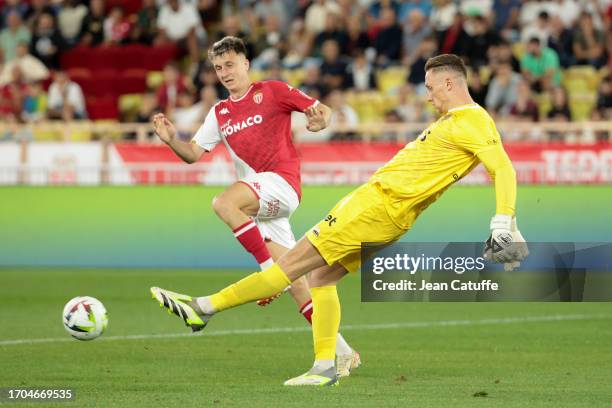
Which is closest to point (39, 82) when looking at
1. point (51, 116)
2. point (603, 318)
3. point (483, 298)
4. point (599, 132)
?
Answer: point (51, 116)

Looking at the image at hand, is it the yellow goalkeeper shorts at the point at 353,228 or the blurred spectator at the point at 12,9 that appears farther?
the blurred spectator at the point at 12,9

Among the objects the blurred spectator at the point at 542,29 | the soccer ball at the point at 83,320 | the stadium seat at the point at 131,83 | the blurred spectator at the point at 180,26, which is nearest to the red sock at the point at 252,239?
the soccer ball at the point at 83,320

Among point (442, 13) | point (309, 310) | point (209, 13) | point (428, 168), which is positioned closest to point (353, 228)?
point (428, 168)

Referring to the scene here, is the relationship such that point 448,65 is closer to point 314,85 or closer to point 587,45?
point 314,85

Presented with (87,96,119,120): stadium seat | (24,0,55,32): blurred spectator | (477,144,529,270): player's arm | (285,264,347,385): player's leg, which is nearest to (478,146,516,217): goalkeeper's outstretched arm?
(477,144,529,270): player's arm

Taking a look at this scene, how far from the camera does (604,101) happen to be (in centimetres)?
2105

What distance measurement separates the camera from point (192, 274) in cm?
1836

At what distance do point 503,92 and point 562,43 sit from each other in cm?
203

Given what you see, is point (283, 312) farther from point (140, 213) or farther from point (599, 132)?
point (599, 132)

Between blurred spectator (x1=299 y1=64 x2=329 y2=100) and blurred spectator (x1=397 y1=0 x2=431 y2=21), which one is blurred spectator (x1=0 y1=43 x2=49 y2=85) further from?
blurred spectator (x1=397 y1=0 x2=431 y2=21)

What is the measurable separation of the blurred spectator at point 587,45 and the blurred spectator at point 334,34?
3.81 metres

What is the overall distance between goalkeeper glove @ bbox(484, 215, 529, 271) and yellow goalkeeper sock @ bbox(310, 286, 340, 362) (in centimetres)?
129

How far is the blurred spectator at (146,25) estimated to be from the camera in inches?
1015

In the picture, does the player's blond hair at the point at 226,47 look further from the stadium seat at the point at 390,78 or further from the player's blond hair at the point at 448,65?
the stadium seat at the point at 390,78
